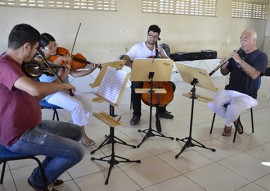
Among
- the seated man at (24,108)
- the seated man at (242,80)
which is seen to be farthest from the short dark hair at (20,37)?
the seated man at (242,80)

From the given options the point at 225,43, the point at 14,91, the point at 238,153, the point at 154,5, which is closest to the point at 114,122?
the point at 14,91

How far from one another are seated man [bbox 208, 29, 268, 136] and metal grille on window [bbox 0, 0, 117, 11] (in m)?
2.59

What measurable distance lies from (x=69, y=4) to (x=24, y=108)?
3220mm

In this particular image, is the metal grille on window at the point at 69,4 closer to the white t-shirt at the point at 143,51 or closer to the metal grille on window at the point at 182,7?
the metal grille on window at the point at 182,7

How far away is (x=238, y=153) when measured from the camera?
8.50 feet

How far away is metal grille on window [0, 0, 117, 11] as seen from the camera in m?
3.95

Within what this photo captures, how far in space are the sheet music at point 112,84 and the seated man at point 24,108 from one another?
1.56ft

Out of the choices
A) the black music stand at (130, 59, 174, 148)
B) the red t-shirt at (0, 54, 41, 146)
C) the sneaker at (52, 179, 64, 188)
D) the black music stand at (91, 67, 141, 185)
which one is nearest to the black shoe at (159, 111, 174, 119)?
the black music stand at (130, 59, 174, 148)

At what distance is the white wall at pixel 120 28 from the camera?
4.14m

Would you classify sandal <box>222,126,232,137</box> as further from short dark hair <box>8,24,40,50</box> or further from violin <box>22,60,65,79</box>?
short dark hair <box>8,24,40,50</box>

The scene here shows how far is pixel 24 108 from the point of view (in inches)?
62.3

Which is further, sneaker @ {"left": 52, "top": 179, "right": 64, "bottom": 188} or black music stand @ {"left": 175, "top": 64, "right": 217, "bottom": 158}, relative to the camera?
black music stand @ {"left": 175, "top": 64, "right": 217, "bottom": 158}

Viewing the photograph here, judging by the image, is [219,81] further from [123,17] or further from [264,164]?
[264,164]

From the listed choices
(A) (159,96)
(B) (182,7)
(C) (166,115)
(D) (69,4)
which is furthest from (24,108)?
(B) (182,7)
